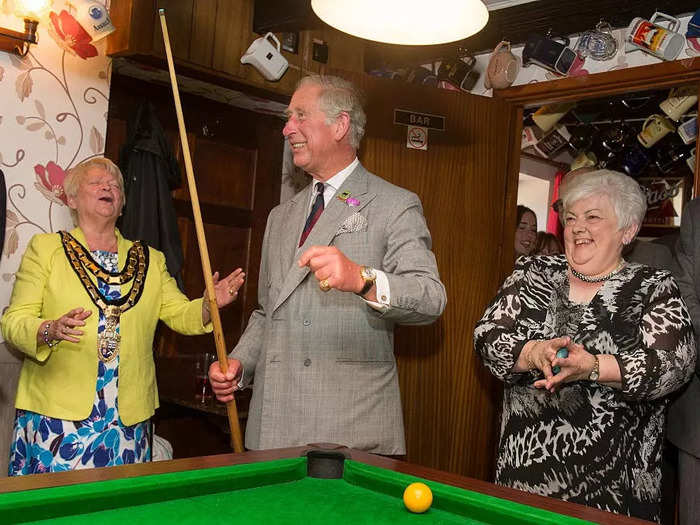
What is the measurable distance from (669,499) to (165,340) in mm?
2359

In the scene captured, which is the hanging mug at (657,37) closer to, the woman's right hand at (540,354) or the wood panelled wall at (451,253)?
the wood panelled wall at (451,253)

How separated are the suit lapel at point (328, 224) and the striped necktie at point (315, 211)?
5 centimetres

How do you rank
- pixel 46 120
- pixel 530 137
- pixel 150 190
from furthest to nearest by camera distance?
pixel 530 137 → pixel 150 190 → pixel 46 120

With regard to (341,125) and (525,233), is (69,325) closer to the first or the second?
(341,125)

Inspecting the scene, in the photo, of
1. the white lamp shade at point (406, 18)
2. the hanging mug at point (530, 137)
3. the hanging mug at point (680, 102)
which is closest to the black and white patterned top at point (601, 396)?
the white lamp shade at point (406, 18)

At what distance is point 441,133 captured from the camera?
3664 millimetres

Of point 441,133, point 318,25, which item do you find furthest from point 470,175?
point 318,25

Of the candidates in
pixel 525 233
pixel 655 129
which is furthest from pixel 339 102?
pixel 655 129

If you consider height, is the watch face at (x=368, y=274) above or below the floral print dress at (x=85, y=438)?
above

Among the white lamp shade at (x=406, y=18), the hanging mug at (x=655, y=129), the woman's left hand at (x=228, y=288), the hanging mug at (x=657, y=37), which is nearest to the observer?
Answer: the white lamp shade at (x=406, y=18)

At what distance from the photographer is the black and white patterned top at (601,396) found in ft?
6.86

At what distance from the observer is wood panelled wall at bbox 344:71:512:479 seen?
3.55 meters

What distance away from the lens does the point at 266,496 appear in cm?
136

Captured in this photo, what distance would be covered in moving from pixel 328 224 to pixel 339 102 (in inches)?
15.4
